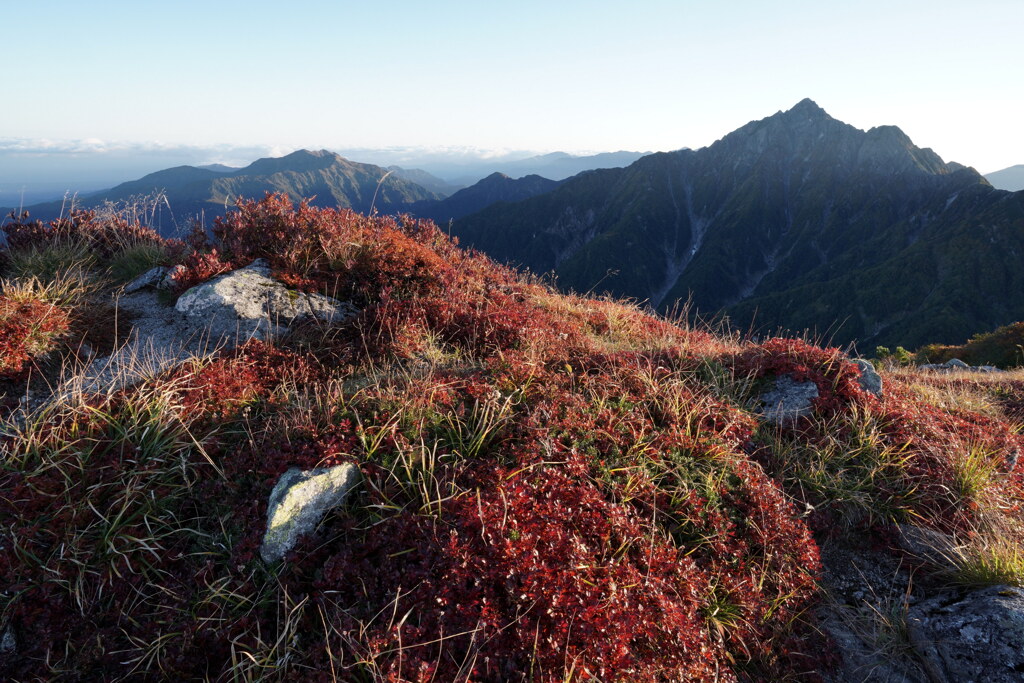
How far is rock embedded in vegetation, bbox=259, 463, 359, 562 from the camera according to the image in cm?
406

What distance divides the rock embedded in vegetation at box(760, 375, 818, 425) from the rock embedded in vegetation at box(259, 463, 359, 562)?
575cm

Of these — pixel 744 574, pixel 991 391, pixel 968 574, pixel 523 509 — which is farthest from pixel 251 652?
pixel 991 391

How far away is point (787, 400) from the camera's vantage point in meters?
7.23

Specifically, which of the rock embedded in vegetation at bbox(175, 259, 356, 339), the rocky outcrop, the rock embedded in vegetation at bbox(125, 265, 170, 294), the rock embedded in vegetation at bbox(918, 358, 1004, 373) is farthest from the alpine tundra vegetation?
the rock embedded in vegetation at bbox(918, 358, 1004, 373)

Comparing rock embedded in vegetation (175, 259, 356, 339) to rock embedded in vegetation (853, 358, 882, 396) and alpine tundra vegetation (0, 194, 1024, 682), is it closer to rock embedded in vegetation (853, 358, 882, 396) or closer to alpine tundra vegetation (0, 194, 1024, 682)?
alpine tundra vegetation (0, 194, 1024, 682)

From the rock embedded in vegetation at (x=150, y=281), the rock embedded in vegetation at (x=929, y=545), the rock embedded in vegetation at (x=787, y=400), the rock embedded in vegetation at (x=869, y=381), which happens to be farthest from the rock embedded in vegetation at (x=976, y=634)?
the rock embedded in vegetation at (x=150, y=281)

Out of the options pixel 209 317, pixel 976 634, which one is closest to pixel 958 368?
pixel 976 634

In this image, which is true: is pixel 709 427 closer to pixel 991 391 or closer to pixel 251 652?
pixel 251 652

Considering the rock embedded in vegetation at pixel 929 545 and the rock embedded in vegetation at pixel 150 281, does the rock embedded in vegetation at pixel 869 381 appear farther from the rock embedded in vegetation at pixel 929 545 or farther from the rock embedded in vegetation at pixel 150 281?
the rock embedded in vegetation at pixel 150 281

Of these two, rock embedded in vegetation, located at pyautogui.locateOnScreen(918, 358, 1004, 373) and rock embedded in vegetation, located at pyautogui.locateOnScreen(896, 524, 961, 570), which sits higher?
rock embedded in vegetation, located at pyautogui.locateOnScreen(896, 524, 961, 570)

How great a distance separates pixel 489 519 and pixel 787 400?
17.7 feet

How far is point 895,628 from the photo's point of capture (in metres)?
4.34

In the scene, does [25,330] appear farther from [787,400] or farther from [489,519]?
[787,400]

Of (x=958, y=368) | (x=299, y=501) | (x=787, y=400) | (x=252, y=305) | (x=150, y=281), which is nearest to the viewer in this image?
(x=299, y=501)
